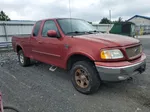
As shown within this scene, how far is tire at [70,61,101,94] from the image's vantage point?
3.40 m

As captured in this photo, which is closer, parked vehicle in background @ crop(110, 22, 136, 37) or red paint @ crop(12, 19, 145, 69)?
red paint @ crop(12, 19, 145, 69)

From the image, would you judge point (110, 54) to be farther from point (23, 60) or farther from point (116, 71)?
point (23, 60)

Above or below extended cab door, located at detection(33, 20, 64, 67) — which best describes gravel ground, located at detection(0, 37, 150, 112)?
below

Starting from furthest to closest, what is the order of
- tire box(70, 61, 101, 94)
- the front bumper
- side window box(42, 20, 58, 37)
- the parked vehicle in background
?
the parked vehicle in background → side window box(42, 20, 58, 37) → tire box(70, 61, 101, 94) → the front bumper

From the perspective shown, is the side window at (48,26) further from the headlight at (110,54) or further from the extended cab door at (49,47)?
the headlight at (110,54)

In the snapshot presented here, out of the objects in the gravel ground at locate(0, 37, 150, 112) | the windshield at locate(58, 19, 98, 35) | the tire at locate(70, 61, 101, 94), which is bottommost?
the gravel ground at locate(0, 37, 150, 112)

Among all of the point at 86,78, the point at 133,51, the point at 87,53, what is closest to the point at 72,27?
the point at 87,53

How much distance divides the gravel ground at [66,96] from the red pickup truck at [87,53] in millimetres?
374

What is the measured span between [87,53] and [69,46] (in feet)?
2.08

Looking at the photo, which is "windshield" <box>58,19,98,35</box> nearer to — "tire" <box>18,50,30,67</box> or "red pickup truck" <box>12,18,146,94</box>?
"red pickup truck" <box>12,18,146,94</box>

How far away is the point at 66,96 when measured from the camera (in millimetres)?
3613

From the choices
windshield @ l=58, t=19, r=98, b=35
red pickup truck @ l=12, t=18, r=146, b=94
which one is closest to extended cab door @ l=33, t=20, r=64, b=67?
red pickup truck @ l=12, t=18, r=146, b=94

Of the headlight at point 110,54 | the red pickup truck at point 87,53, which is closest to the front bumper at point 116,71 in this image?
the red pickup truck at point 87,53

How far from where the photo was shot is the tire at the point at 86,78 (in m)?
3.40
